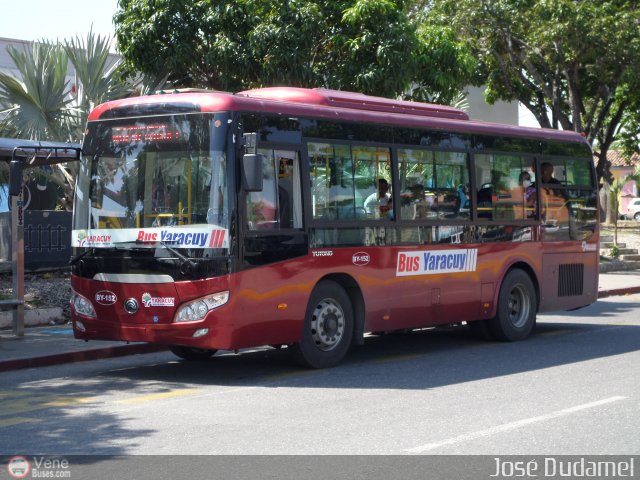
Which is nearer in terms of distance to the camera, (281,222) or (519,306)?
(281,222)

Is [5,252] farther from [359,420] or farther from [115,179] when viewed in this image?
[359,420]

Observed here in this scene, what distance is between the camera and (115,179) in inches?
446

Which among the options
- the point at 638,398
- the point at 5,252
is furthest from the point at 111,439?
the point at 5,252

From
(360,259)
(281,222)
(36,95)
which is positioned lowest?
(360,259)

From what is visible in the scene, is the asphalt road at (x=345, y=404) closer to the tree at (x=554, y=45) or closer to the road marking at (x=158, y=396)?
the road marking at (x=158, y=396)

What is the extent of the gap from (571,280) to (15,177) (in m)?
8.40

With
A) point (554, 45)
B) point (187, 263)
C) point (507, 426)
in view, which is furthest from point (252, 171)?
point (554, 45)

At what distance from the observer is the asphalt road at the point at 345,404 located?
7711 mm

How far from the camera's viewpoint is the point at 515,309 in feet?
48.7

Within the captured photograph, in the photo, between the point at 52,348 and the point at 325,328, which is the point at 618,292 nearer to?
the point at 325,328

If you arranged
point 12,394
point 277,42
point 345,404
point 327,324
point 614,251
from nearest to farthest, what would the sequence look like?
point 345,404 < point 12,394 < point 327,324 < point 277,42 < point 614,251

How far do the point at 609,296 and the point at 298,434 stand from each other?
54.5 ft

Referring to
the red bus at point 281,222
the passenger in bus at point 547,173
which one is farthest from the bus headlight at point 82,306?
the passenger in bus at point 547,173

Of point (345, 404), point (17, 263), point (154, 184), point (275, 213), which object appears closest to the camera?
point (345, 404)
